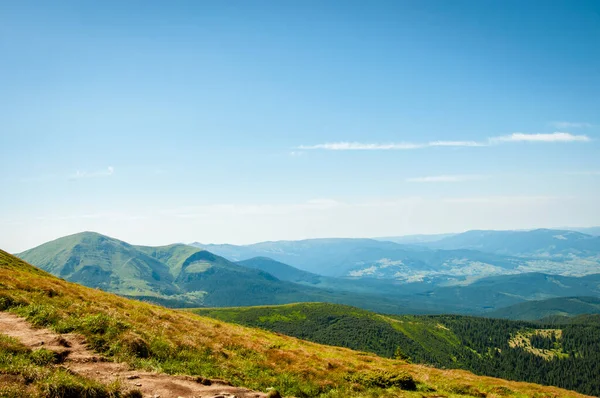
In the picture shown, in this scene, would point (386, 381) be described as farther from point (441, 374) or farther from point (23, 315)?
point (23, 315)

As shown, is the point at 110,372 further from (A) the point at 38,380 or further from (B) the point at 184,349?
(B) the point at 184,349

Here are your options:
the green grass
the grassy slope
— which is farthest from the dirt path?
the grassy slope

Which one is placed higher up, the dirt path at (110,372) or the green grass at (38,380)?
the green grass at (38,380)

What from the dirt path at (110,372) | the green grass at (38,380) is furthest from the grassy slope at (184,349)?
the green grass at (38,380)

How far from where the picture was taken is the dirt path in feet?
54.8

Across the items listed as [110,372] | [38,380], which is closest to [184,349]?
[110,372]

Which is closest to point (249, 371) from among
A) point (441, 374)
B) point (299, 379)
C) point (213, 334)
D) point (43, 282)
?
point (299, 379)

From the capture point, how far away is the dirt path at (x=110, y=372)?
16703 millimetres

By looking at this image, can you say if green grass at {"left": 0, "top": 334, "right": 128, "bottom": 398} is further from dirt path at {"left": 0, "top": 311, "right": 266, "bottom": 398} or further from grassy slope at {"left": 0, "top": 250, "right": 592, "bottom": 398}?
grassy slope at {"left": 0, "top": 250, "right": 592, "bottom": 398}

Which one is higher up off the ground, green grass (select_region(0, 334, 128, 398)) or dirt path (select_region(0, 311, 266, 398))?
green grass (select_region(0, 334, 128, 398))

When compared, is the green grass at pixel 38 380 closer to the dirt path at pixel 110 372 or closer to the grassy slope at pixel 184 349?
the dirt path at pixel 110 372

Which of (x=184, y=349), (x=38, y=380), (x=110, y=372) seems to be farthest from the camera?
(x=184, y=349)

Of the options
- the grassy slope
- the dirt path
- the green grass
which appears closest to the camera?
the green grass

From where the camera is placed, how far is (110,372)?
17891 mm
